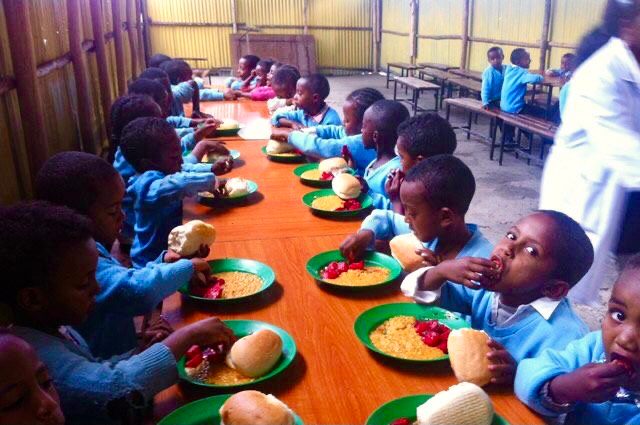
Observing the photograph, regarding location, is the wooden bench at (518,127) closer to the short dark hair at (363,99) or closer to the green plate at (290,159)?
the short dark hair at (363,99)

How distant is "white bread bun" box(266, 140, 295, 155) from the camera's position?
3.19m

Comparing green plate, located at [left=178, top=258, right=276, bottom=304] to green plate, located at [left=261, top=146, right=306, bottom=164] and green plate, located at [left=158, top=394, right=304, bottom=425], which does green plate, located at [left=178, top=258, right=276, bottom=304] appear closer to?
green plate, located at [left=158, top=394, right=304, bottom=425]

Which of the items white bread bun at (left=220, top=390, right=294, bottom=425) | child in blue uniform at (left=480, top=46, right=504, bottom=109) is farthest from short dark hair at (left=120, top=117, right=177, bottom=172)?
child in blue uniform at (left=480, top=46, right=504, bottom=109)

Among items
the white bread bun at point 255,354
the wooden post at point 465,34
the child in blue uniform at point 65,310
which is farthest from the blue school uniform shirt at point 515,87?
the child in blue uniform at point 65,310

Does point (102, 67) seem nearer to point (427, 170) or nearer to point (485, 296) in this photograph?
point (427, 170)

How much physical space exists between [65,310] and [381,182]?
63.1 inches

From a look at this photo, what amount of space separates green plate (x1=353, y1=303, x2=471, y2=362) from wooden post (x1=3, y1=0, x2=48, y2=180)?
167 cm

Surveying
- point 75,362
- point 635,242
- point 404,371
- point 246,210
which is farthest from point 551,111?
point 75,362

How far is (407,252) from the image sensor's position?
1.74 metres

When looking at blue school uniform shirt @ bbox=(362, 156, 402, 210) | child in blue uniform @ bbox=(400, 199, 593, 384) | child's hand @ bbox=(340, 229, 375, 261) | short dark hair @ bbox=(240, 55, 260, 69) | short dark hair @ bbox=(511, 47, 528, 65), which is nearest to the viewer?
child in blue uniform @ bbox=(400, 199, 593, 384)

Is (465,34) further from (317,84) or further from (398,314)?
(398,314)

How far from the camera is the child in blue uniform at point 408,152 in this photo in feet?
6.56

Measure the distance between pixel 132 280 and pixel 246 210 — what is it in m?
0.86

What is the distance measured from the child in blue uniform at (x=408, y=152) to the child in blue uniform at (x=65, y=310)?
3.18 ft
